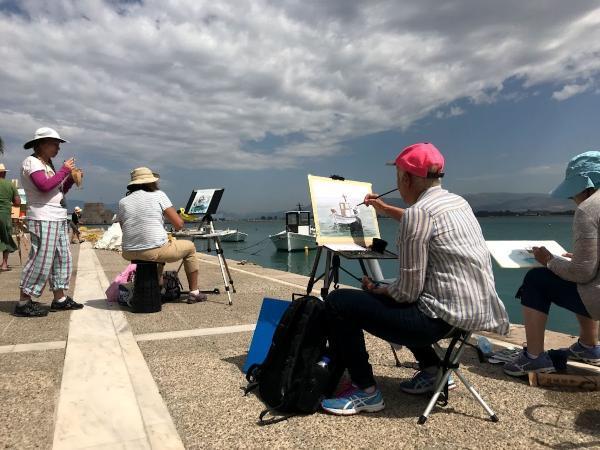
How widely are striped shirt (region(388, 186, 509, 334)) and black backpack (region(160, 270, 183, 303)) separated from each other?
13.3 feet

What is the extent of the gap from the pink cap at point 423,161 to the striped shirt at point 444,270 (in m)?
0.21

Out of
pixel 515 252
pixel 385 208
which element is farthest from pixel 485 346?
pixel 385 208

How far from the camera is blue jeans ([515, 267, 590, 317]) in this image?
3.12 metres

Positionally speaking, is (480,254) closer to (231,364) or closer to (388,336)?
(388,336)

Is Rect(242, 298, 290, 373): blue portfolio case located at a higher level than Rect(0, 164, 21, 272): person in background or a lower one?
lower

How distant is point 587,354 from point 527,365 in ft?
2.31

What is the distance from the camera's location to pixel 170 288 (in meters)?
5.96

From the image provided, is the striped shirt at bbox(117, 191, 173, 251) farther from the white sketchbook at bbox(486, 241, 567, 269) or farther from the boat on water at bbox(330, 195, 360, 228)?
the white sketchbook at bbox(486, 241, 567, 269)

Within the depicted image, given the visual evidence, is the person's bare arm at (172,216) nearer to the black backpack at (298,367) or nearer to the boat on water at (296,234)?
the black backpack at (298,367)

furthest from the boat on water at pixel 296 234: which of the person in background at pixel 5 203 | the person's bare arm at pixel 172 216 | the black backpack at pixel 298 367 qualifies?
the black backpack at pixel 298 367

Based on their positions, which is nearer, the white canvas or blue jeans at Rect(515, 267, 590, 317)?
blue jeans at Rect(515, 267, 590, 317)

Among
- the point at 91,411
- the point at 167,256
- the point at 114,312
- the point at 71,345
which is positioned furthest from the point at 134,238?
the point at 91,411

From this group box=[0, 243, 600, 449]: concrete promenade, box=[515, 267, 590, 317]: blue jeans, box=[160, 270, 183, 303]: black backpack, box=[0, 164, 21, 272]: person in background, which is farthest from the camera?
box=[0, 164, 21, 272]: person in background

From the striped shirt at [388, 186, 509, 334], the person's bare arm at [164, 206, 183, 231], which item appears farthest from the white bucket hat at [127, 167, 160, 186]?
the striped shirt at [388, 186, 509, 334]
